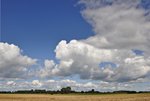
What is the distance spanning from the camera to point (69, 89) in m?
172

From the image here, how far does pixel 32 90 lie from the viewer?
170m

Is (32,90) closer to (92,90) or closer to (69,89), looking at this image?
(69,89)

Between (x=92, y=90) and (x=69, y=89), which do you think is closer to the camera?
(x=92, y=90)

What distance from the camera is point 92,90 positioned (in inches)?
6280

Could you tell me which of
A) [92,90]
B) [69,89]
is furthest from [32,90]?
[92,90]

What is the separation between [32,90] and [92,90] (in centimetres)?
3747

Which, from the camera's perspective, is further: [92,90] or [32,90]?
[32,90]

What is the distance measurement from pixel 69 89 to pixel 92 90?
1819cm

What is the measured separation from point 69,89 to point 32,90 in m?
22.6
